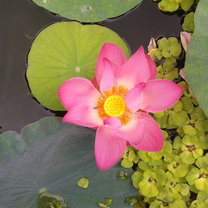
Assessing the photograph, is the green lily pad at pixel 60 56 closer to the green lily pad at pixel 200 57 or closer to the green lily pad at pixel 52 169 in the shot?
the green lily pad at pixel 52 169

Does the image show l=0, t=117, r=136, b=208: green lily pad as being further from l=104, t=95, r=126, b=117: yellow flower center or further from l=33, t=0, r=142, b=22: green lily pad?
l=33, t=0, r=142, b=22: green lily pad

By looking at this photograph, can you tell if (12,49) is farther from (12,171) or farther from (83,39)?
(12,171)

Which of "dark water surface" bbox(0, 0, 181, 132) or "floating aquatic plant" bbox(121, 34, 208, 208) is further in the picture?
"dark water surface" bbox(0, 0, 181, 132)

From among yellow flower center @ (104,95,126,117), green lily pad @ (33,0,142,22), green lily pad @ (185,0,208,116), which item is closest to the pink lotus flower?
yellow flower center @ (104,95,126,117)

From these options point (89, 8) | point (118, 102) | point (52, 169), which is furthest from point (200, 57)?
point (52, 169)

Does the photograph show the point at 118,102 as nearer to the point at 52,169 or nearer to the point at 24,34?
the point at 52,169

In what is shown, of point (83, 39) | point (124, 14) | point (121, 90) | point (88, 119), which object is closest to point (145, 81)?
point (121, 90)
